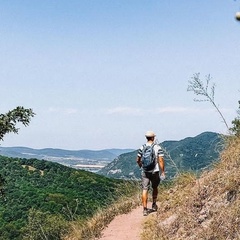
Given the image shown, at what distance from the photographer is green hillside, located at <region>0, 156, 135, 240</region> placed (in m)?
53.5

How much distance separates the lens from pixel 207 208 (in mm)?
7469

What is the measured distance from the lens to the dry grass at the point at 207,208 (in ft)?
21.1

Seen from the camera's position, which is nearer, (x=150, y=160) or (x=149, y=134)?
(x=150, y=160)

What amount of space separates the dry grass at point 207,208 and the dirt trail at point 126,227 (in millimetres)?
514

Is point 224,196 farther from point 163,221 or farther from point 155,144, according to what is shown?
point 155,144

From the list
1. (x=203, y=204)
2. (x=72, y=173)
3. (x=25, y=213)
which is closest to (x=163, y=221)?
(x=203, y=204)

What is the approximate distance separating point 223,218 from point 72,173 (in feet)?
279

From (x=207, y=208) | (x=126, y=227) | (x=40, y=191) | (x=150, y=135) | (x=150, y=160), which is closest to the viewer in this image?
(x=207, y=208)

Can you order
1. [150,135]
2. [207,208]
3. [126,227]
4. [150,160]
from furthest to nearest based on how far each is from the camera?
[126,227]
[150,135]
[150,160]
[207,208]

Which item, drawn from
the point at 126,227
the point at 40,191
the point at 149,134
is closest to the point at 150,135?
the point at 149,134

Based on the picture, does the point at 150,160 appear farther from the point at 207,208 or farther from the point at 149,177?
the point at 207,208

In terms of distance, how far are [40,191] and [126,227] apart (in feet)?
207

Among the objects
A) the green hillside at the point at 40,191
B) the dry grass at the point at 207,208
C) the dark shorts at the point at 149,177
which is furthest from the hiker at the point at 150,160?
the green hillside at the point at 40,191

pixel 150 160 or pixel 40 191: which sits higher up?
pixel 150 160
